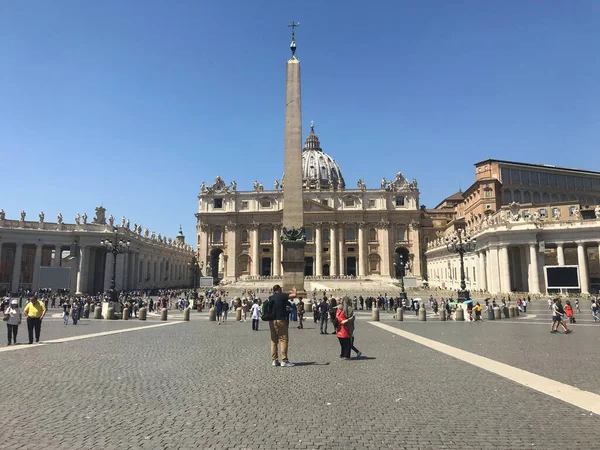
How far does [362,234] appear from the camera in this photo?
254 ft

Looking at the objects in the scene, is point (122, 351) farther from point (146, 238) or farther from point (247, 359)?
point (146, 238)

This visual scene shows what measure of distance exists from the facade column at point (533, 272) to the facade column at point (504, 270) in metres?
1.98

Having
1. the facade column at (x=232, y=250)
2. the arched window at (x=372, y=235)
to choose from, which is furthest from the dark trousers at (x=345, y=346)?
the arched window at (x=372, y=235)

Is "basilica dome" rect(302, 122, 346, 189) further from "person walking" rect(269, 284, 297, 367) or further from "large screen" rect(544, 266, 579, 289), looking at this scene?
"person walking" rect(269, 284, 297, 367)

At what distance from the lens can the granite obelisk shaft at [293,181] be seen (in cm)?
2258

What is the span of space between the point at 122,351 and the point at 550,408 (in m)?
8.75

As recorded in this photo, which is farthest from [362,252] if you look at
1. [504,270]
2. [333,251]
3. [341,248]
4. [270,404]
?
[270,404]

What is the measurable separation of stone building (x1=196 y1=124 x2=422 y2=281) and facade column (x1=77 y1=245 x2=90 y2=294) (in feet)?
103

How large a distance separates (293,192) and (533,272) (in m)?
29.6

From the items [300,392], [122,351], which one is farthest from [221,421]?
[122,351]

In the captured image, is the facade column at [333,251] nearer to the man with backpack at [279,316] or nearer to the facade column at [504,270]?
the facade column at [504,270]

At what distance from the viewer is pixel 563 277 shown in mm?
32781

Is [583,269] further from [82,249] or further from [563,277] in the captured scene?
[82,249]

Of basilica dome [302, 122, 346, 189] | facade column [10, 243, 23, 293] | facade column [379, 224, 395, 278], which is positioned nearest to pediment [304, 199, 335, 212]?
facade column [379, 224, 395, 278]
